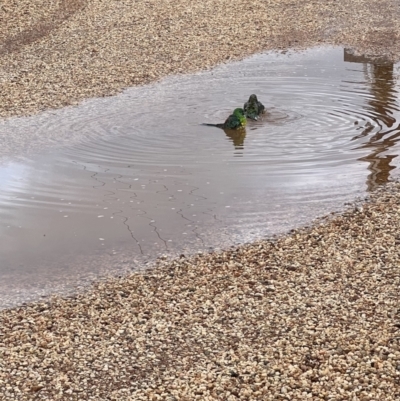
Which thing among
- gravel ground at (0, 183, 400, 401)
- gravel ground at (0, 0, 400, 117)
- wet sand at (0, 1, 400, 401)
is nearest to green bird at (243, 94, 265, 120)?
gravel ground at (0, 0, 400, 117)

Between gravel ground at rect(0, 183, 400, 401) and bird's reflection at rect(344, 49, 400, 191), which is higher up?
bird's reflection at rect(344, 49, 400, 191)

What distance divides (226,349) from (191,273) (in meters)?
1.17

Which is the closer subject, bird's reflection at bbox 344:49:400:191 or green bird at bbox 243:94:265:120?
bird's reflection at bbox 344:49:400:191

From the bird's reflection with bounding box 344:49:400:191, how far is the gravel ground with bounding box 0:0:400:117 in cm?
68

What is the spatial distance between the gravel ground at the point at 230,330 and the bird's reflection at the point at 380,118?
1576 millimetres

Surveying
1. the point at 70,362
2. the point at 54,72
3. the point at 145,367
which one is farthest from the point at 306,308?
the point at 54,72

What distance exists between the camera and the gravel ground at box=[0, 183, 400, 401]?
14.4ft

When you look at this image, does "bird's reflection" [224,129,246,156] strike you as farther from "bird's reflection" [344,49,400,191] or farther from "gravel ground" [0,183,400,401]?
"gravel ground" [0,183,400,401]

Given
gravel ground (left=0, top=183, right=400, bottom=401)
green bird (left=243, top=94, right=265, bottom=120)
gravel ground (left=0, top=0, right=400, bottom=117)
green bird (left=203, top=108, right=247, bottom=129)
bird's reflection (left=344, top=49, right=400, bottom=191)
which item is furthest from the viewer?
gravel ground (left=0, top=0, right=400, bottom=117)

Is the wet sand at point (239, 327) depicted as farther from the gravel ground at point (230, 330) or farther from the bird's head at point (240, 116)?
the bird's head at point (240, 116)

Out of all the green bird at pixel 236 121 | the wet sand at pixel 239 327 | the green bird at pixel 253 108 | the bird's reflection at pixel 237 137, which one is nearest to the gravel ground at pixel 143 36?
the green bird at pixel 253 108

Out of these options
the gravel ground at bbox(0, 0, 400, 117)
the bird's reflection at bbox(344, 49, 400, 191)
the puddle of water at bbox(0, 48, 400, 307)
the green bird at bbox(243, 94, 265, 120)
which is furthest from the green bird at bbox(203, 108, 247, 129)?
the gravel ground at bbox(0, 0, 400, 117)

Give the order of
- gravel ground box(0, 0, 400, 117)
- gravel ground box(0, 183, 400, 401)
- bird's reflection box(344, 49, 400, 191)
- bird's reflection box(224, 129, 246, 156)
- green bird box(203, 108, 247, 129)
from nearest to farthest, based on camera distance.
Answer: gravel ground box(0, 183, 400, 401)
bird's reflection box(344, 49, 400, 191)
bird's reflection box(224, 129, 246, 156)
green bird box(203, 108, 247, 129)
gravel ground box(0, 0, 400, 117)

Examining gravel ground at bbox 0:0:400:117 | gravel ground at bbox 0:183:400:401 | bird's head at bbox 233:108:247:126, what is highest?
gravel ground at bbox 0:0:400:117
